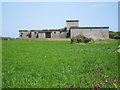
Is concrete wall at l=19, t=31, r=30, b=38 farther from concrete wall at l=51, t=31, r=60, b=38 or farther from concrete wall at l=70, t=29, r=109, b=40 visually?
concrete wall at l=70, t=29, r=109, b=40

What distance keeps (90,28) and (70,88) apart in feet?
137

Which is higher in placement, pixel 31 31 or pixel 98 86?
pixel 31 31

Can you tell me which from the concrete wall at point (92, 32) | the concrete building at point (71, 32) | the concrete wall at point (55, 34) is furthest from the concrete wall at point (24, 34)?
the concrete wall at point (92, 32)

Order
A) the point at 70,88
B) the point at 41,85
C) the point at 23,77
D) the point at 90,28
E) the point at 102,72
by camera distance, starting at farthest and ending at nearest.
Result: the point at 90,28 → the point at 102,72 → the point at 23,77 → the point at 41,85 → the point at 70,88

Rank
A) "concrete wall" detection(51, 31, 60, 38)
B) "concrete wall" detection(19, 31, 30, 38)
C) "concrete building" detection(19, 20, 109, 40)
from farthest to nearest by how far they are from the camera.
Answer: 1. "concrete wall" detection(19, 31, 30, 38)
2. "concrete wall" detection(51, 31, 60, 38)
3. "concrete building" detection(19, 20, 109, 40)

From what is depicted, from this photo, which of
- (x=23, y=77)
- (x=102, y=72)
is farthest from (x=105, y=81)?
(x=23, y=77)

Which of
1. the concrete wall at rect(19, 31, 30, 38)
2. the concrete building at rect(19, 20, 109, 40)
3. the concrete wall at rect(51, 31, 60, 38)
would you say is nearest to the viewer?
the concrete building at rect(19, 20, 109, 40)

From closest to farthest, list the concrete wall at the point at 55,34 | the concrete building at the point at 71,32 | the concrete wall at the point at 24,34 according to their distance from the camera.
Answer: the concrete building at the point at 71,32 < the concrete wall at the point at 55,34 < the concrete wall at the point at 24,34

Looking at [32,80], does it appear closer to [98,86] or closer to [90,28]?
[98,86]

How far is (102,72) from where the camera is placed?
19.3 ft

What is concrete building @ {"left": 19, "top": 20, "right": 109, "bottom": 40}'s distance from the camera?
44375mm

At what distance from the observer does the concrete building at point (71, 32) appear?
146 ft

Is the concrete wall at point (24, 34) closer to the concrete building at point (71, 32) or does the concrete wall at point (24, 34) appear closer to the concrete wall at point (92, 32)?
the concrete building at point (71, 32)

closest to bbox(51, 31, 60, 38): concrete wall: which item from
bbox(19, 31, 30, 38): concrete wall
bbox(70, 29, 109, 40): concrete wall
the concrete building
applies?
the concrete building
